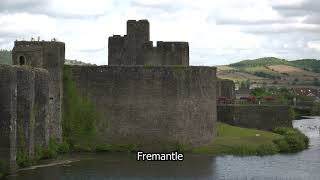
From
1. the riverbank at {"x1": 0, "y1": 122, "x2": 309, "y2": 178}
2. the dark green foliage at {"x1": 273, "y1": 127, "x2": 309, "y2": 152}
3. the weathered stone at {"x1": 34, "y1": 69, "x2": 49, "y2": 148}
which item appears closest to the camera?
the weathered stone at {"x1": 34, "y1": 69, "x2": 49, "y2": 148}

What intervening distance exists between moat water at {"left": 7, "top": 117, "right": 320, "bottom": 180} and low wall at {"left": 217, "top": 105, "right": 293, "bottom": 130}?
15.0 meters

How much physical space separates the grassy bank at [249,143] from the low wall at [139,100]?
6.93 feet

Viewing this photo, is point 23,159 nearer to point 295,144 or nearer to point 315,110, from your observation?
point 295,144

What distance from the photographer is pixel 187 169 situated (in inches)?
1369

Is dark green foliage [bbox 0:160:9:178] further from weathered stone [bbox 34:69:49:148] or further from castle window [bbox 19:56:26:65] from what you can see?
castle window [bbox 19:56:26:65]

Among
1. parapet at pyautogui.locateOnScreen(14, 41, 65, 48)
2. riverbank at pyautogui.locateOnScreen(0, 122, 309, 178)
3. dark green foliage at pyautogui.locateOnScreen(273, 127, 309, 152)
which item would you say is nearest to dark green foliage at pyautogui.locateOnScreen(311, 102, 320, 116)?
dark green foliage at pyautogui.locateOnScreen(273, 127, 309, 152)

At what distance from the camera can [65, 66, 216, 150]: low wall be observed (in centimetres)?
4125

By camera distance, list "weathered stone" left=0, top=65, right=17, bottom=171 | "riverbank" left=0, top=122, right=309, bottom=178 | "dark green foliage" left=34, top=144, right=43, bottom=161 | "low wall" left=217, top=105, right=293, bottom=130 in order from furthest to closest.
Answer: "low wall" left=217, top=105, right=293, bottom=130 → "riverbank" left=0, top=122, right=309, bottom=178 → "dark green foliage" left=34, top=144, right=43, bottom=161 → "weathered stone" left=0, top=65, right=17, bottom=171

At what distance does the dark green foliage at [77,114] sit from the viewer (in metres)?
41.5

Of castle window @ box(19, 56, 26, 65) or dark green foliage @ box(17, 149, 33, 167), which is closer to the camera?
dark green foliage @ box(17, 149, 33, 167)

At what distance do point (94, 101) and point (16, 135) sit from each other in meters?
8.67

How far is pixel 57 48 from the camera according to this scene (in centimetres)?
4044

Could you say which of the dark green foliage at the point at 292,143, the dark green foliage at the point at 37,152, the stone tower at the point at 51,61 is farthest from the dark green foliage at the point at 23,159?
the dark green foliage at the point at 292,143

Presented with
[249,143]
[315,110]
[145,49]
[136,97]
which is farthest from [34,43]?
[315,110]
